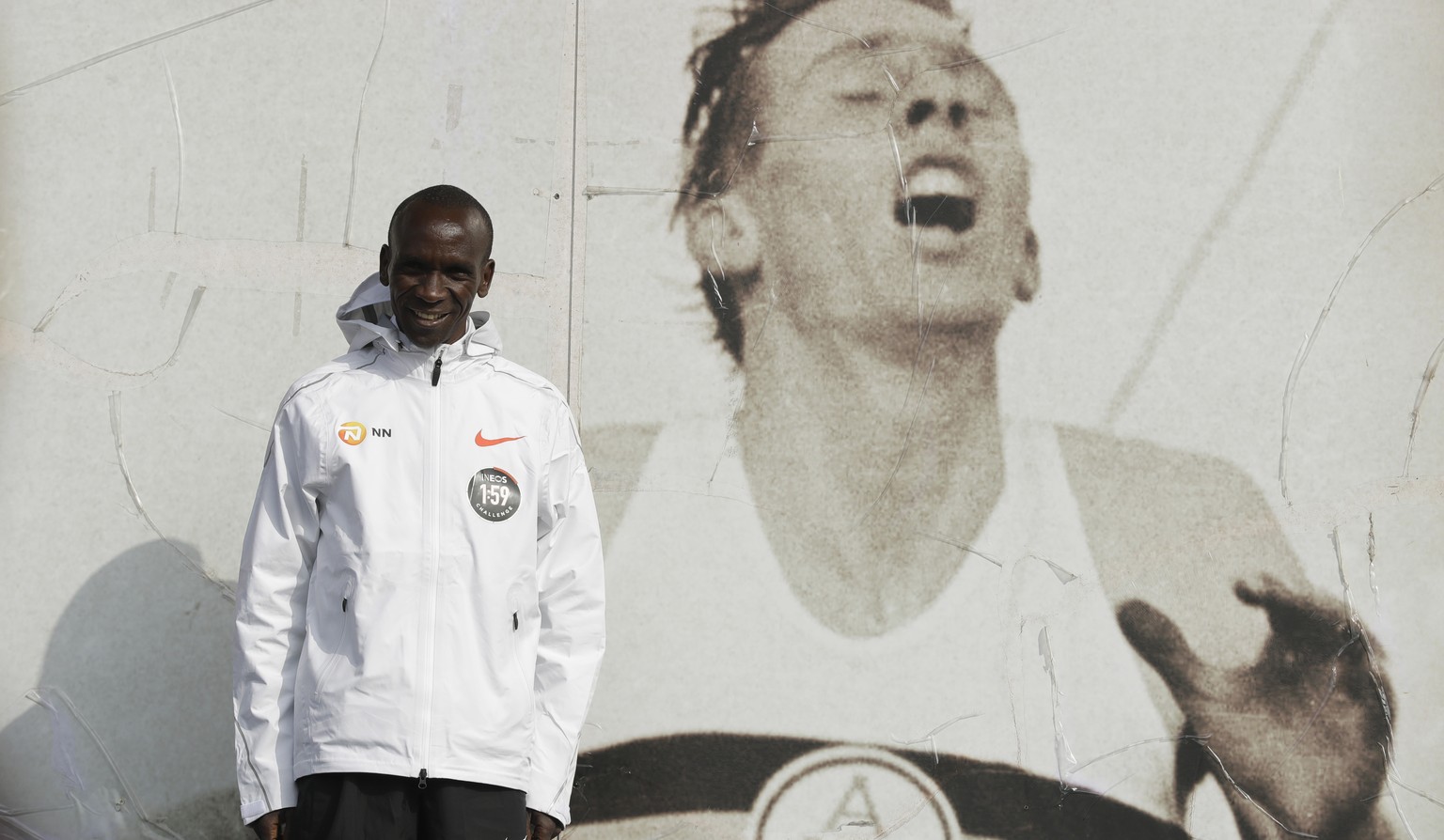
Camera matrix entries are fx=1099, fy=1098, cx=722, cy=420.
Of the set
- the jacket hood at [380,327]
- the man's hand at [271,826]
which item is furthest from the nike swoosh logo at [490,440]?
the man's hand at [271,826]

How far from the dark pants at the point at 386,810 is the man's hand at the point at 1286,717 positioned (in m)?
1.47

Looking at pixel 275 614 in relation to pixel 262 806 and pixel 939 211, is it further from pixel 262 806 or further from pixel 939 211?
pixel 939 211

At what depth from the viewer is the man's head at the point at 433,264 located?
167 centimetres

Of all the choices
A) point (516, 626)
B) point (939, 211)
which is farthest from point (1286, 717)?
point (516, 626)

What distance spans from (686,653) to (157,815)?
1.14 m

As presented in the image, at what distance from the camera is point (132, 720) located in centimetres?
228

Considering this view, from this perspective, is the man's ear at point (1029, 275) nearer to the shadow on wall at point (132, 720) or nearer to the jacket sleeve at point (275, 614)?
the jacket sleeve at point (275, 614)

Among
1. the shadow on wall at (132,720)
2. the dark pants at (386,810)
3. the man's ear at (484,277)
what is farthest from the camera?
the shadow on wall at (132,720)

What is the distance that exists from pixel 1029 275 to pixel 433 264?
134cm

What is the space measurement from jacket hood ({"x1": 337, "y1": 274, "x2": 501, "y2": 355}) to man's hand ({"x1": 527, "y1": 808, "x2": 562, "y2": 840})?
2.35ft

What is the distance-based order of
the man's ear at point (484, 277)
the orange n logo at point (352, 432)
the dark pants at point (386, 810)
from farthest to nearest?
the man's ear at point (484, 277) < the orange n logo at point (352, 432) < the dark pants at point (386, 810)

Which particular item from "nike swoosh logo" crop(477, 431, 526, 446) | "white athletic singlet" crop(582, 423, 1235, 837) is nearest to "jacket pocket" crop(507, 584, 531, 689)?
"nike swoosh logo" crop(477, 431, 526, 446)

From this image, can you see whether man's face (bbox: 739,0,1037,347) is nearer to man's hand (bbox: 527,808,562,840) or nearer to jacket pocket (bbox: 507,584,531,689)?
jacket pocket (bbox: 507,584,531,689)

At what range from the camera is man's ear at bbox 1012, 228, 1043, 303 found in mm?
2412
